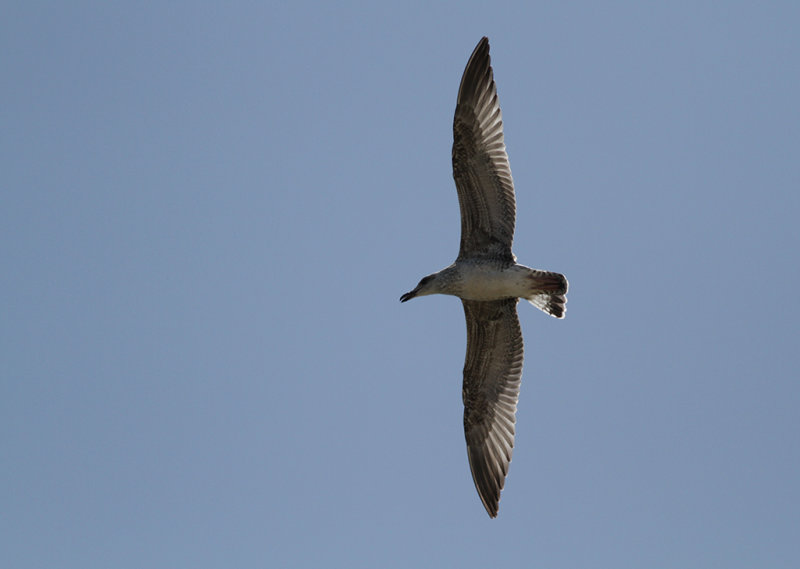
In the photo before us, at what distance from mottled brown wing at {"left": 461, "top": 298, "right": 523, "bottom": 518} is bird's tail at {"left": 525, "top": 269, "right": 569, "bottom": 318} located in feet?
1.38

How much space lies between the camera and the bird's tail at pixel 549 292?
1442 cm

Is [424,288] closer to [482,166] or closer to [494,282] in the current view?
[494,282]

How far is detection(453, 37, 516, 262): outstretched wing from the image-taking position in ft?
47.4

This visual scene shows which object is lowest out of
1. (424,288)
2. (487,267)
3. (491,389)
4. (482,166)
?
(491,389)

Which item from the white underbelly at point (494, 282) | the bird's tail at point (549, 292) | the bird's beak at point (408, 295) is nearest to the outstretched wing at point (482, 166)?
the white underbelly at point (494, 282)

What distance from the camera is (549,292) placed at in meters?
14.6

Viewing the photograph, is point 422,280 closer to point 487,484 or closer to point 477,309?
point 477,309

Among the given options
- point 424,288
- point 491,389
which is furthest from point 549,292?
point 491,389

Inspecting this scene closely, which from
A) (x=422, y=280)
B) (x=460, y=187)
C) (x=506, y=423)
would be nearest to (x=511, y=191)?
(x=460, y=187)

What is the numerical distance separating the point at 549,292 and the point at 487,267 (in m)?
0.91

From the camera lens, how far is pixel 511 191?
1460 cm

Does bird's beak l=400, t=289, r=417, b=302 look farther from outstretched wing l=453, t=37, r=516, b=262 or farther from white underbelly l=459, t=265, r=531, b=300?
outstretched wing l=453, t=37, r=516, b=262

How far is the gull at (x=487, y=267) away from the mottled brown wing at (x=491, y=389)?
0.05 feet

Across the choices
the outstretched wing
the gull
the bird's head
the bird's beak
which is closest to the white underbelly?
the gull
